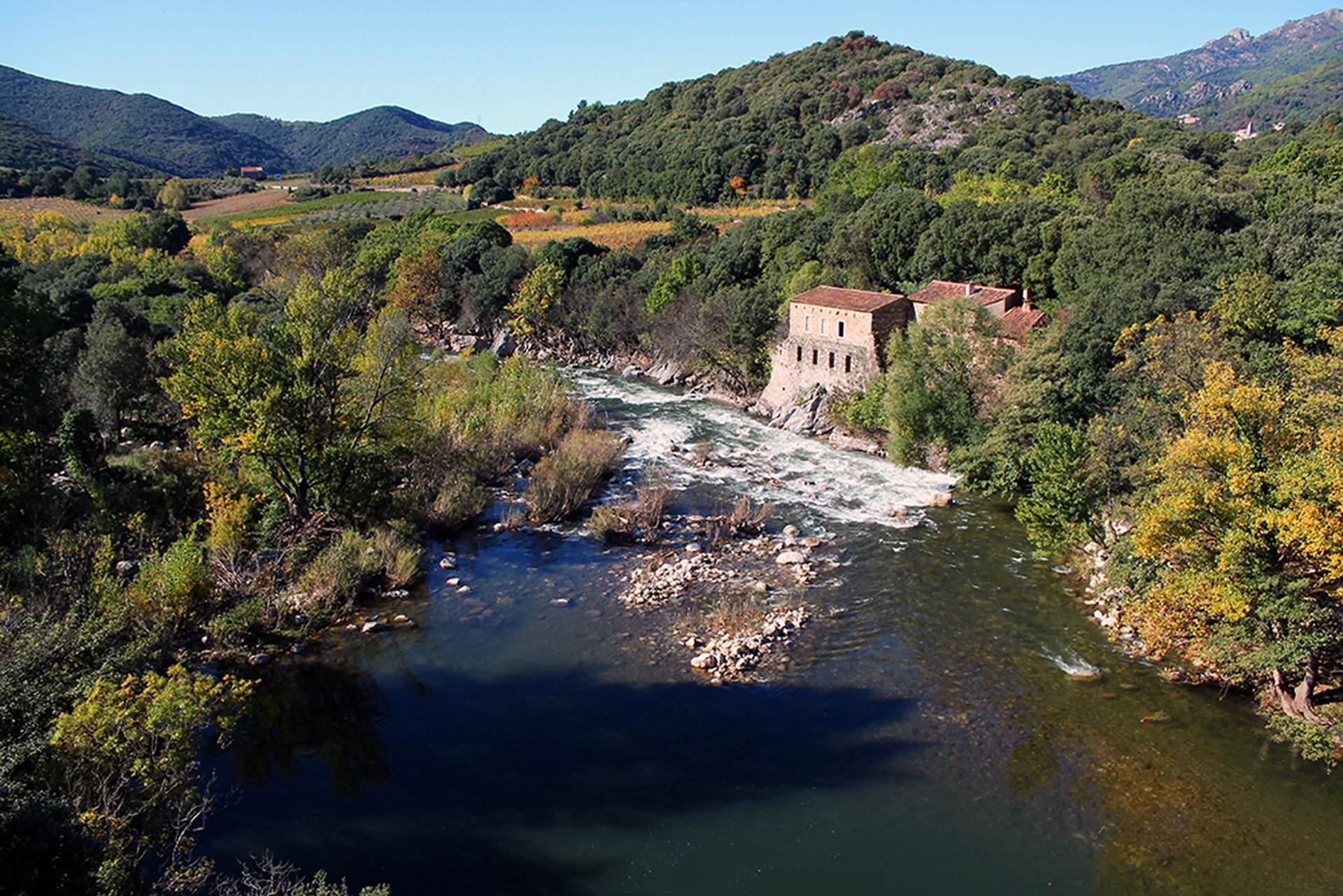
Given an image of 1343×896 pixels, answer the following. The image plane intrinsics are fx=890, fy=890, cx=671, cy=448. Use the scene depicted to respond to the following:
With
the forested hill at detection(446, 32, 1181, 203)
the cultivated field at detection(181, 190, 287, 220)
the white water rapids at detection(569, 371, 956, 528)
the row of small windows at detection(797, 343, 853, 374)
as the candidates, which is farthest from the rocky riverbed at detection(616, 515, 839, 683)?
the cultivated field at detection(181, 190, 287, 220)

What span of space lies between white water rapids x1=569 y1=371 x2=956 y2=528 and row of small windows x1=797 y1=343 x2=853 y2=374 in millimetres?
3513

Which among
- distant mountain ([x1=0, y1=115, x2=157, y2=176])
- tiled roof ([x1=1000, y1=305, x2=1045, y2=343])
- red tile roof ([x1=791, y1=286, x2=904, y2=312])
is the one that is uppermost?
distant mountain ([x1=0, y1=115, x2=157, y2=176])

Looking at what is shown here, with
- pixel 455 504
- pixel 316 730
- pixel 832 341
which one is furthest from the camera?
pixel 832 341

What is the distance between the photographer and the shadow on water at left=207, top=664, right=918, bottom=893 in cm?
1473

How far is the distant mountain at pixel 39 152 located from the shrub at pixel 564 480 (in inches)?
3223

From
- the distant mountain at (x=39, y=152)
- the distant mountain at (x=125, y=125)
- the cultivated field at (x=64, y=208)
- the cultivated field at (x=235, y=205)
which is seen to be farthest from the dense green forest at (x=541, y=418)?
the distant mountain at (x=125, y=125)

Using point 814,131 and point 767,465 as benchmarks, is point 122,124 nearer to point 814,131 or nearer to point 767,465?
point 814,131

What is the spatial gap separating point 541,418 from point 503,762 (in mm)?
20494

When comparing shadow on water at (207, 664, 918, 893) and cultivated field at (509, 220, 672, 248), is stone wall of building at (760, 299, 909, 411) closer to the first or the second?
shadow on water at (207, 664, 918, 893)

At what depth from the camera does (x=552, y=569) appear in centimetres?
2603

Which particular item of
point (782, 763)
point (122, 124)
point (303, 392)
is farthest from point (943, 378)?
point (122, 124)

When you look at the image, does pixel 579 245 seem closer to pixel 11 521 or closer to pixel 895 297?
pixel 895 297

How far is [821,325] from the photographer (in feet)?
129

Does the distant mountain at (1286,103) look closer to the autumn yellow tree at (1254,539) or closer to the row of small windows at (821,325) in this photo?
the row of small windows at (821,325)
